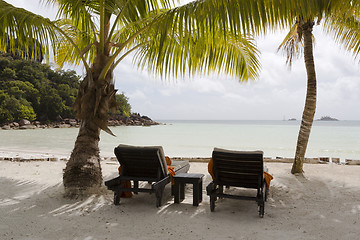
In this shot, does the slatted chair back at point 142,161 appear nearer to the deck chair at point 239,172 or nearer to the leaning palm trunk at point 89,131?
the leaning palm trunk at point 89,131

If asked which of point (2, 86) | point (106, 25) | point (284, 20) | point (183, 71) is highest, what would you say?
point (2, 86)

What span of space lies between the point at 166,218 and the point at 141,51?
3.71 meters

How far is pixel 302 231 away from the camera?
3.17 metres

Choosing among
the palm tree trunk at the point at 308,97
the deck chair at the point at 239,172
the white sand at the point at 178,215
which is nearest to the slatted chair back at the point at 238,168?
the deck chair at the point at 239,172

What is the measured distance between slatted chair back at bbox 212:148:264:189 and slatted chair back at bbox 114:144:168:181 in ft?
2.58

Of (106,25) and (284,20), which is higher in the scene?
(106,25)

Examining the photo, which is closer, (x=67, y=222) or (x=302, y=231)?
(x=302, y=231)

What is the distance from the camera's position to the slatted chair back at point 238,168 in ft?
12.1

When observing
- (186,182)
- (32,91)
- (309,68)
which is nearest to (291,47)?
(309,68)

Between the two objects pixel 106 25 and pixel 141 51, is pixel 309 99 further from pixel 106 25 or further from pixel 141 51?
pixel 106 25

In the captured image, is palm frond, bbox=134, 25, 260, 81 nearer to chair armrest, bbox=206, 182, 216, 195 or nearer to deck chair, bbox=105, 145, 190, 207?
deck chair, bbox=105, 145, 190, 207

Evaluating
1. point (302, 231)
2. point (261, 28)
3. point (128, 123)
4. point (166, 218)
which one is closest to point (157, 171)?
point (166, 218)

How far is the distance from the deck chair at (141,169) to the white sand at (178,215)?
244 millimetres

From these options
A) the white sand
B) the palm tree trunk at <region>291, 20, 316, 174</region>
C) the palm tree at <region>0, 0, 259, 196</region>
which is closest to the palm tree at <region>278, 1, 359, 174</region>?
the palm tree trunk at <region>291, 20, 316, 174</region>
